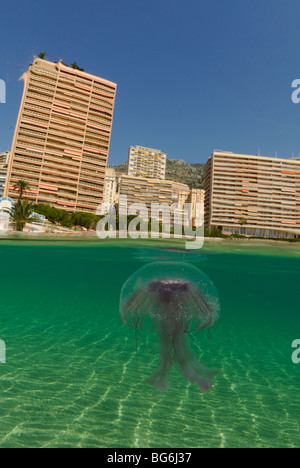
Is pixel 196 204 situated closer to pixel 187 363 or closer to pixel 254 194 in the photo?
pixel 254 194

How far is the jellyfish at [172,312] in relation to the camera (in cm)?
288

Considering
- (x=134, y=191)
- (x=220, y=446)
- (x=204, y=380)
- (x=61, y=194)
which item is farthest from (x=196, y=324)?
(x=134, y=191)

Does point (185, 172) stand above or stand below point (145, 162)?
above

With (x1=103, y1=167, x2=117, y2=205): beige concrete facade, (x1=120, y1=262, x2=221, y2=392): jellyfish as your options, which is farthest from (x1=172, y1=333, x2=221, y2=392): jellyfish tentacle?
(x1=103, y1=167, x2=117, y2=205): beige concrete facade

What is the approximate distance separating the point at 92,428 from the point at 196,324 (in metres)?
2.42

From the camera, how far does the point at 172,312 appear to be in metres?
2.83

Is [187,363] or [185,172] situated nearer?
[187,363]

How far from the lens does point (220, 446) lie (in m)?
3.67

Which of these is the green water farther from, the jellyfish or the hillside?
the hillside

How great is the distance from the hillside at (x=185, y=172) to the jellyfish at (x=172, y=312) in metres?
162

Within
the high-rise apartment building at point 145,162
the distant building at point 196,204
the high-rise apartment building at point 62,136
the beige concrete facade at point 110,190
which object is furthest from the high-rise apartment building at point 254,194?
the high-rise apartment building at point 145,162

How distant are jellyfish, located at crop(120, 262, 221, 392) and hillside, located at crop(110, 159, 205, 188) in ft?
531

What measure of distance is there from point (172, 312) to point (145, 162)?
13292 cm

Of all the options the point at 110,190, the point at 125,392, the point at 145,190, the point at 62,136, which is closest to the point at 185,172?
the point at 110,190
